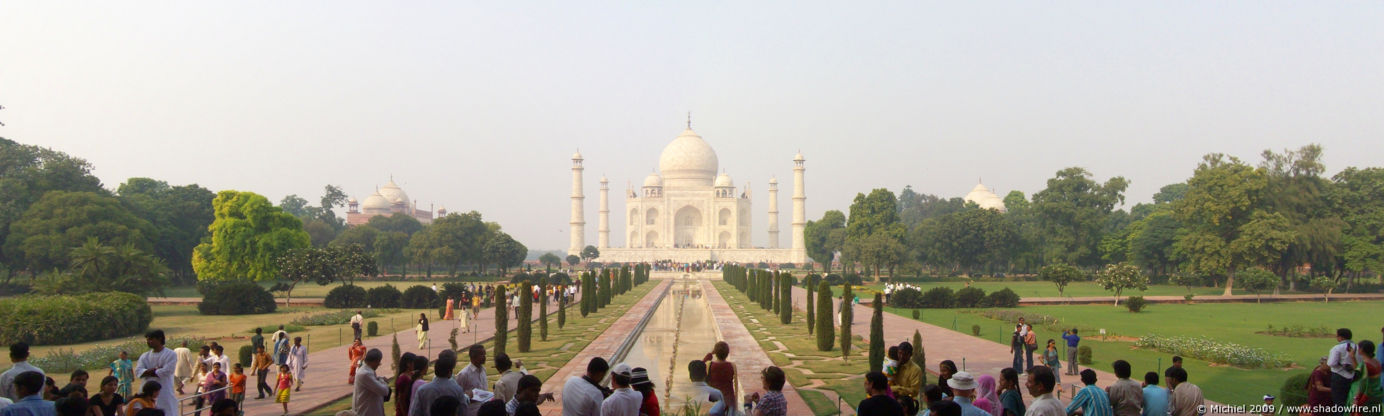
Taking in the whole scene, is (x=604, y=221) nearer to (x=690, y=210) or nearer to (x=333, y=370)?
(x=690, y=210)

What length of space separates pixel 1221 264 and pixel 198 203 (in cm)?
4147

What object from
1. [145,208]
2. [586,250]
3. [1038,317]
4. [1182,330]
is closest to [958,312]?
[1038,317]

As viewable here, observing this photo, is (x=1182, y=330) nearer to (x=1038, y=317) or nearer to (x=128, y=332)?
(x=1038, y=317)

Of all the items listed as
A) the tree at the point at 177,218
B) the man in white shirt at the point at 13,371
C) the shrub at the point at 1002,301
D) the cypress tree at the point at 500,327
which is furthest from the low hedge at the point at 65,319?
the shrub at the point at 1002,301

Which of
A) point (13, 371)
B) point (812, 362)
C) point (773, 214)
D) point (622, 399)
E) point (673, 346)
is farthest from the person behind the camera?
point (773, 214)

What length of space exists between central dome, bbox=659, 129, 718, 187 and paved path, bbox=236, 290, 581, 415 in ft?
178

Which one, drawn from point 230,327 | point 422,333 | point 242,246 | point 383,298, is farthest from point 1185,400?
point 242,246

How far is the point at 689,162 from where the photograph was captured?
247 feet

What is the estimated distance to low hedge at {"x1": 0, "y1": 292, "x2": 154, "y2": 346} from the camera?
1725cm

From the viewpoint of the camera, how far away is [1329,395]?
6.98 meters

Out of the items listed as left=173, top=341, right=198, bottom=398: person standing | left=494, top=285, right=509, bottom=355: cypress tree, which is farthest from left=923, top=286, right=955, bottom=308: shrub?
left=173, top=341, right=198, bottom=398: person standing

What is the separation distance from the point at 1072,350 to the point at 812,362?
3.53m

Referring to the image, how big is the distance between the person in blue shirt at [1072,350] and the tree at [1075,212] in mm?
33629

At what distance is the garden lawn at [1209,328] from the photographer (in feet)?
38.5
